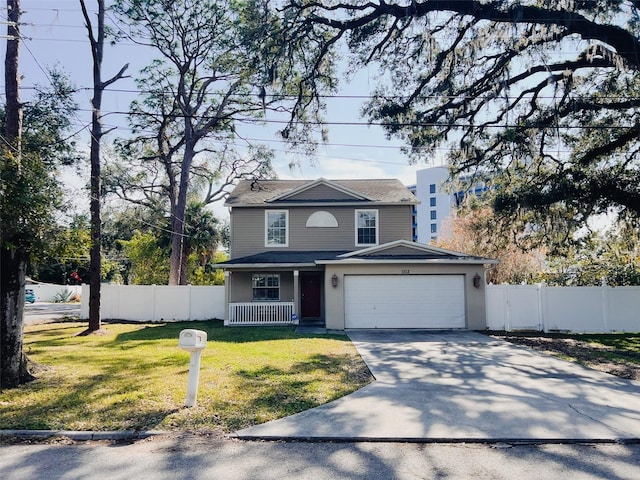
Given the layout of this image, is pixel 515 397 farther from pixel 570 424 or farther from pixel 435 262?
pixel 435 262

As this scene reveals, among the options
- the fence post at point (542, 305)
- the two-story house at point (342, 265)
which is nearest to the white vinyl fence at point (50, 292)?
the two-story house at point (342, 265)

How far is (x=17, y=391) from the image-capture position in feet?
21.2

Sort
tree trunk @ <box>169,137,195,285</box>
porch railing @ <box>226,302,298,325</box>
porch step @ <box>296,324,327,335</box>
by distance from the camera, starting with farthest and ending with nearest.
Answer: tree trunk @ <box>169,137,195,285</box>, porch railing @ <box>226,302,298,325</box>, porch step @ <box>296,324,327,335</box>

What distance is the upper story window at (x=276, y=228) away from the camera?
18344mm

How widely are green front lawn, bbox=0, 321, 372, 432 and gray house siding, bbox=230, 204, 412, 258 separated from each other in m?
6.61

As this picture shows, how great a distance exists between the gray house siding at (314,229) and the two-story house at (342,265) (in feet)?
0.14

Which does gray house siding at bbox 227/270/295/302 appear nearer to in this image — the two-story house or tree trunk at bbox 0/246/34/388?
the two-story house

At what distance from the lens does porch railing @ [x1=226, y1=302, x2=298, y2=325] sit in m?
16.8

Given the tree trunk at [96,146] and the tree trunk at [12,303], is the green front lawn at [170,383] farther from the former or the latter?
the tree trunk at [96,146]

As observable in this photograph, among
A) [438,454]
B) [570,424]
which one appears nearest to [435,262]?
[570,424]

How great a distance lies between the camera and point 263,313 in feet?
55.6

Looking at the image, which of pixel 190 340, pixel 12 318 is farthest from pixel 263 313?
pixel 190 340

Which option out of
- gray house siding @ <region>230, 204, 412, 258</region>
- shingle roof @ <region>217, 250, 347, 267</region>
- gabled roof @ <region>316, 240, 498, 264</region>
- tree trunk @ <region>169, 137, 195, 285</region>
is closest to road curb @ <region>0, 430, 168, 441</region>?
gabled roof @ <region>316, 240, 498, 264</region>

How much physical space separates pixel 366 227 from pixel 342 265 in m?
3.76
